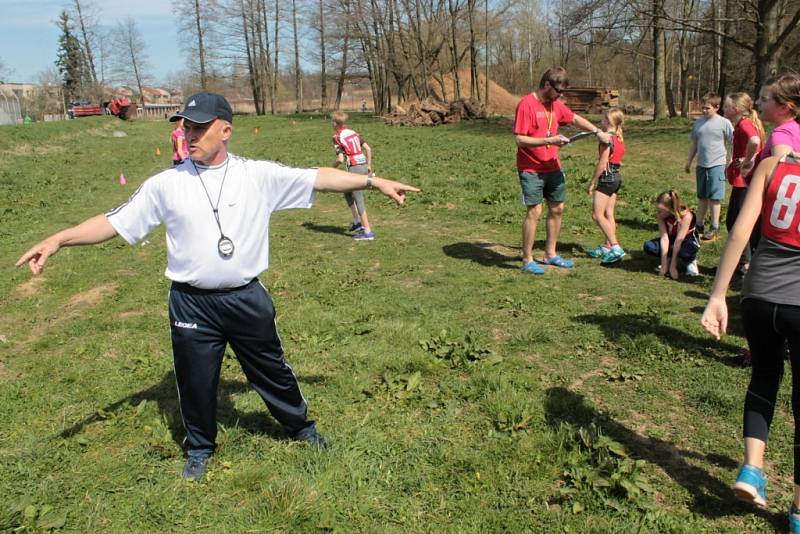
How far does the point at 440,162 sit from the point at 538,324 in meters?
11.5

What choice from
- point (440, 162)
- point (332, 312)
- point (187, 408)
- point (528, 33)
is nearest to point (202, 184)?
point (187, 408)

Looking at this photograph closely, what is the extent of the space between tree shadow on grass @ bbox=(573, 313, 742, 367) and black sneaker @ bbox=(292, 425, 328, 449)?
2733mm

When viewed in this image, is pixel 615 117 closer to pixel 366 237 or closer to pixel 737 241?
pixel 366 237

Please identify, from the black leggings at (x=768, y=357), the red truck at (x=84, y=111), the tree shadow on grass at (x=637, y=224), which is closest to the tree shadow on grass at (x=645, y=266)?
the tree shadow on grass at (x=637, y=224)

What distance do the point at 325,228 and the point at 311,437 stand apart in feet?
23.2

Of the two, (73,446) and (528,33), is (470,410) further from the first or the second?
(528,33)

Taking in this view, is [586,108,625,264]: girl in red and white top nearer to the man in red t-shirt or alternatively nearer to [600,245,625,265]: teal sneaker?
[600,245,625,265]: teal sneaker

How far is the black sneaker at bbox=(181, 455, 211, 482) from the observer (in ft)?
11.5

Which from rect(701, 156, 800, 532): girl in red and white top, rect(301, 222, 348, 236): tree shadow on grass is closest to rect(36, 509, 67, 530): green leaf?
rect(701, 156, 800, 532): girl in red and white top

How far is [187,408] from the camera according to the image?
355 centimetres

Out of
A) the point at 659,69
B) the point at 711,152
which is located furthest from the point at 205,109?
the point at 659,69

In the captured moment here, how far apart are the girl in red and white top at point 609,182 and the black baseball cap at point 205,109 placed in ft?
17.8

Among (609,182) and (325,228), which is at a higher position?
(609,182)

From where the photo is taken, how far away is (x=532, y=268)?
7254 mm
